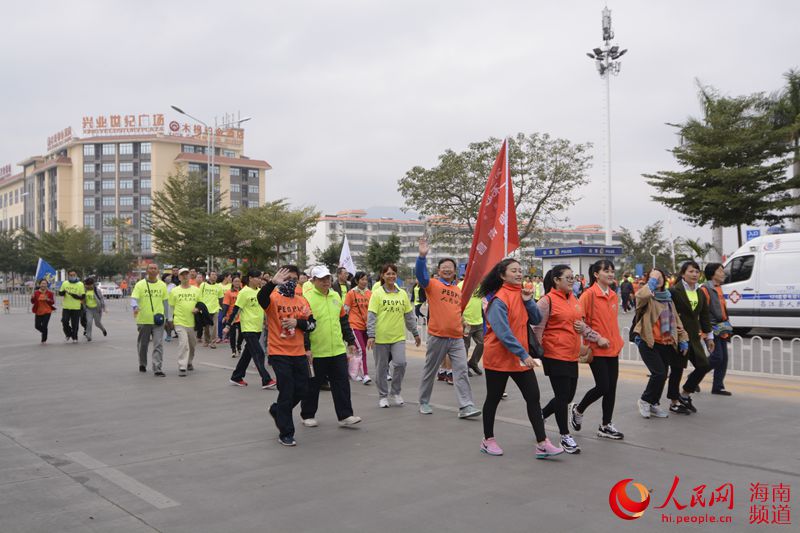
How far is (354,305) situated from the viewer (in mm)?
10414

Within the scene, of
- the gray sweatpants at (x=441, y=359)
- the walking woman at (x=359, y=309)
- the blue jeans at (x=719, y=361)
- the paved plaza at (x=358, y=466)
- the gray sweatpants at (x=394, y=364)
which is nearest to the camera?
the paved plaza at (x=358, y=466)

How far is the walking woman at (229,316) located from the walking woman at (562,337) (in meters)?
8.45

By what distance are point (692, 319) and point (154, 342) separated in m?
8.40

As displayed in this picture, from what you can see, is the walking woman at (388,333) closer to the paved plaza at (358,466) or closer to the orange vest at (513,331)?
the paved plaza at (358,466)

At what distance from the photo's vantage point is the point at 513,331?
19.7ft

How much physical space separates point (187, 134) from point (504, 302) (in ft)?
305

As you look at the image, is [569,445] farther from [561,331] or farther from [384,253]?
[384,253]

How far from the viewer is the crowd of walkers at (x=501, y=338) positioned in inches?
241

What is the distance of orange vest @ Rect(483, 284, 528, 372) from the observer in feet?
19.7

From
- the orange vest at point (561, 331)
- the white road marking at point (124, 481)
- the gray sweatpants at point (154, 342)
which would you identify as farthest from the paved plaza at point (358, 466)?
the gray sweatpants at point (154, 342)

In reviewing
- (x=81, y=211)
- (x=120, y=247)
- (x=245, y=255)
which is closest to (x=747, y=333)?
(x=245, y=255)

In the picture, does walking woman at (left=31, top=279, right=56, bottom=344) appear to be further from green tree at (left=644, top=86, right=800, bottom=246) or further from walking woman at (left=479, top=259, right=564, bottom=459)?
green tree at (left=644, top=86, right=800, bottom=246)

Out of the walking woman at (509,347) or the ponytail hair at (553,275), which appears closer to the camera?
the walking woman at (509,347)

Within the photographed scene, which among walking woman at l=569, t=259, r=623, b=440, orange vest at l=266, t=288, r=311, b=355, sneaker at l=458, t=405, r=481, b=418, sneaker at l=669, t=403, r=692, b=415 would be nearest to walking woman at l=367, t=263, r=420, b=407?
sneaker at l=458, t=405, r=481, b=418
